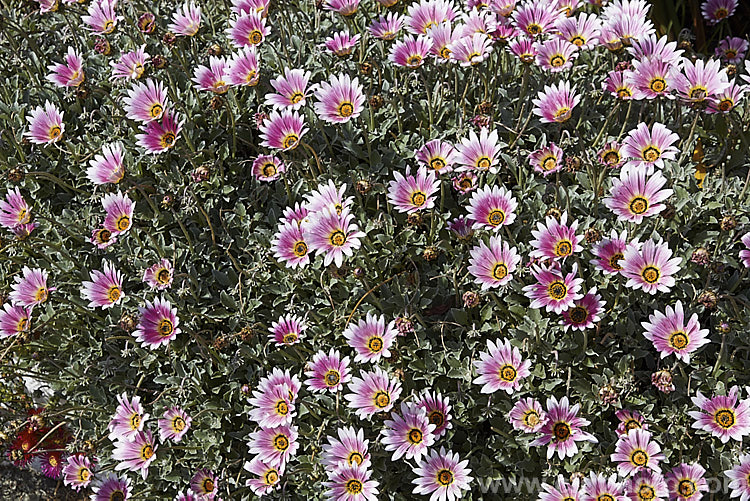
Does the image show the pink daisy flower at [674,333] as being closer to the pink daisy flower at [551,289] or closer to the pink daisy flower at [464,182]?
the pink daisy flower at [551,289]

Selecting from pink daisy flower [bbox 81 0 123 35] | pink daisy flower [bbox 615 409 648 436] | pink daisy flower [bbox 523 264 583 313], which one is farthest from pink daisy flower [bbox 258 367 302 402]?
pink daisy flower [bbox 81 0 123 35]

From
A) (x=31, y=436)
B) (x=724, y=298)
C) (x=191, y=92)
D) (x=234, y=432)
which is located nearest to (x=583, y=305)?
(x=724, y=298)

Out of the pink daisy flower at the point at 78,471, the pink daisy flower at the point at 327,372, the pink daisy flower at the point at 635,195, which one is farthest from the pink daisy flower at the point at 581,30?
the pink daisy flower at the point at 78,471

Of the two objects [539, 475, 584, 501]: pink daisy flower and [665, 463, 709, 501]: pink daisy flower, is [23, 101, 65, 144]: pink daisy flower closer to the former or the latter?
[539, 475, 584, 501]: pink daisy flower

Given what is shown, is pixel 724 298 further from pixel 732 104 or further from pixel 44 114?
pixel 44 114

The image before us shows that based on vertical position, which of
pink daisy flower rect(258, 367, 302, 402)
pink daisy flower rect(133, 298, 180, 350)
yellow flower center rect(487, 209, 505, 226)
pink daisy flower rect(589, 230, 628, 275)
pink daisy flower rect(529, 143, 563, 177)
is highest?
pink daisy flower rect(529, 143, 563, 177)

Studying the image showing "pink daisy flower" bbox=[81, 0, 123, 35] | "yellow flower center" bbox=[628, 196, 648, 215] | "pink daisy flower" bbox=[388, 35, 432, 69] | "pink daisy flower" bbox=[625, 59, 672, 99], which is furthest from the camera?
"pink daisy flower" bbox=[81, 0, 123, 35]

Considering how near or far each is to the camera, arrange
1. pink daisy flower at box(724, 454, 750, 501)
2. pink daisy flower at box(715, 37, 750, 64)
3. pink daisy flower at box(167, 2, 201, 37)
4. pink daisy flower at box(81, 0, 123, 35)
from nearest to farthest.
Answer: pink daisy flower at box(724, 454, 750, 501)
pink daisy flower at box(167, 2, 201, 37)
pink daisy flower at box(81, 0, 123, 35)
pink daisy flower at box(715, 37, 750, 64)
